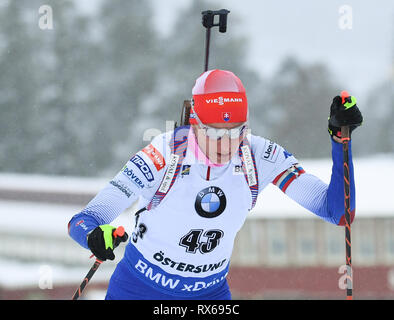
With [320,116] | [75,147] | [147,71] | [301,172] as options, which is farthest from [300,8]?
[301,172]

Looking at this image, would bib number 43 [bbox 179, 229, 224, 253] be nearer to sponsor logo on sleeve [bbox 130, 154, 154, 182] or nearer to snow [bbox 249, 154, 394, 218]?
sponsor logo on sleeve [bbox 130, 154, 154, 182]

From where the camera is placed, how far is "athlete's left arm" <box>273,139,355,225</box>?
2889mm

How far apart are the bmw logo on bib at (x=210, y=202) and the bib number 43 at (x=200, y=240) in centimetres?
9

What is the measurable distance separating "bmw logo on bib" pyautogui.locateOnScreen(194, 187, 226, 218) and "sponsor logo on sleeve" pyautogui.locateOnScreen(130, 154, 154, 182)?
0.80 ft

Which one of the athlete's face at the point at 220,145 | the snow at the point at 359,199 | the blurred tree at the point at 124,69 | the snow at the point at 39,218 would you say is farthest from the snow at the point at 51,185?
the athlete's face at the point at 220,145

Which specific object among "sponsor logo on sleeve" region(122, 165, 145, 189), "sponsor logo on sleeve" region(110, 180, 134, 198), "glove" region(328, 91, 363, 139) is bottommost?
"sponsor logo on sleeve" region(110, 180, 134, 198)

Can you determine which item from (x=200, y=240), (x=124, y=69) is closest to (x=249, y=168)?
(x=200, y=240)

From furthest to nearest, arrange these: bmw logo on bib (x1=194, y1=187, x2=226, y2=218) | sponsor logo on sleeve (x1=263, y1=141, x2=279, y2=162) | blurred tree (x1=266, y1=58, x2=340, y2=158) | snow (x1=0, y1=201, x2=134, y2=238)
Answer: blurred tree (x1=266, y1=58, x2=340, y2=158)
snow (x1=0, y1=201, x2=134, y2=238)
sponsor logo on sleeve (x1=263, y1=141, x2=279, y2=162)
bmw logo on bib (x1=194, y1=187, x2=226, y2=218)

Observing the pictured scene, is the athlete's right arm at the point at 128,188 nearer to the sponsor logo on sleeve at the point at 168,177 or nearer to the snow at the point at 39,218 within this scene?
the sponsor logo on sleeve at the point at 168,177

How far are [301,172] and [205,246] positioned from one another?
61cm

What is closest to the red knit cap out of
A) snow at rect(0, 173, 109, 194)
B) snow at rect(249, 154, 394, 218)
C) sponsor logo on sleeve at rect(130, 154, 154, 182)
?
sponsor logo on sleeve at rect(130, 154, 154, 182)

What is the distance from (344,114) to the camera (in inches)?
111

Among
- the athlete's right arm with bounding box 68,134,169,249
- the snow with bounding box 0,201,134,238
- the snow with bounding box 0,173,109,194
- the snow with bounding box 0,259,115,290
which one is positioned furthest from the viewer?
the snow with bounding box 0,173,109,194

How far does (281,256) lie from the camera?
569 inches
